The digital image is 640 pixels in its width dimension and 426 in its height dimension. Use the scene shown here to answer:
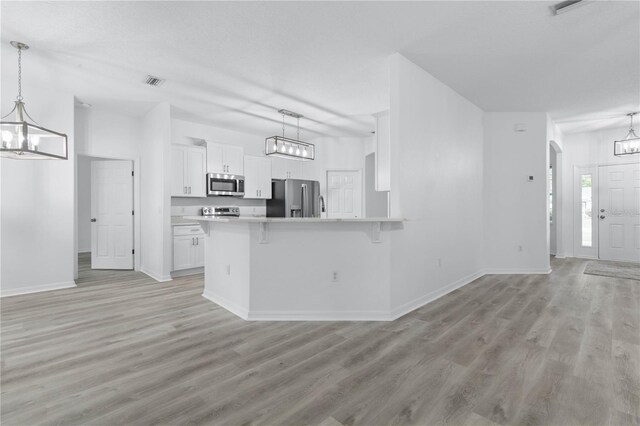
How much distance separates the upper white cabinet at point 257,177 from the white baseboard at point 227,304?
9.89ft

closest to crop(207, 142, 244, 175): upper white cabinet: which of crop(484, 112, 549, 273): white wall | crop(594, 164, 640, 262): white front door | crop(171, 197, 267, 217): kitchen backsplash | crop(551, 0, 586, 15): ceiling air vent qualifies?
crop(171, 197, 267, 217): kitchen backsplash

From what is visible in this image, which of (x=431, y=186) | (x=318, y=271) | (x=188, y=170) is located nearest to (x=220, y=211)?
(x=188, y=170)

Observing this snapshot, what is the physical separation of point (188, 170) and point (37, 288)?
9.02 ft

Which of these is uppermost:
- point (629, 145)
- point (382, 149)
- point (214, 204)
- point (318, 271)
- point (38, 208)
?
point (629, 145)

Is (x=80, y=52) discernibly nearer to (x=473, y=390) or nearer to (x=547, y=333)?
(x=473, y=390)

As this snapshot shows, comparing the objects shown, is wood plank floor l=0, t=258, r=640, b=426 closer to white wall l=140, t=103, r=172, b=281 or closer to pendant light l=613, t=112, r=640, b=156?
white wall l=140, t=103, r=172, b=281

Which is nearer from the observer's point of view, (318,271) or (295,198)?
(318,271)

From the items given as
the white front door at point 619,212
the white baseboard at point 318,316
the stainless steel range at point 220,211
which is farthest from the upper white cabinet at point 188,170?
the white front door at point 619,212

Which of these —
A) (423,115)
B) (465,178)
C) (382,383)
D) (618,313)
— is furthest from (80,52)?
(618,313)

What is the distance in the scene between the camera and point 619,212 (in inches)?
256

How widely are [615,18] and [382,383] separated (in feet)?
11.9

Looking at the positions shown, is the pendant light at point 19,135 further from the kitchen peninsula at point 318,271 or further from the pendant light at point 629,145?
the pendant light at point 629,145

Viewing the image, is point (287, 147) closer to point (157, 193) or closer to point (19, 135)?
point (157, 193)

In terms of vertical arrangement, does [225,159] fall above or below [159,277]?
above
